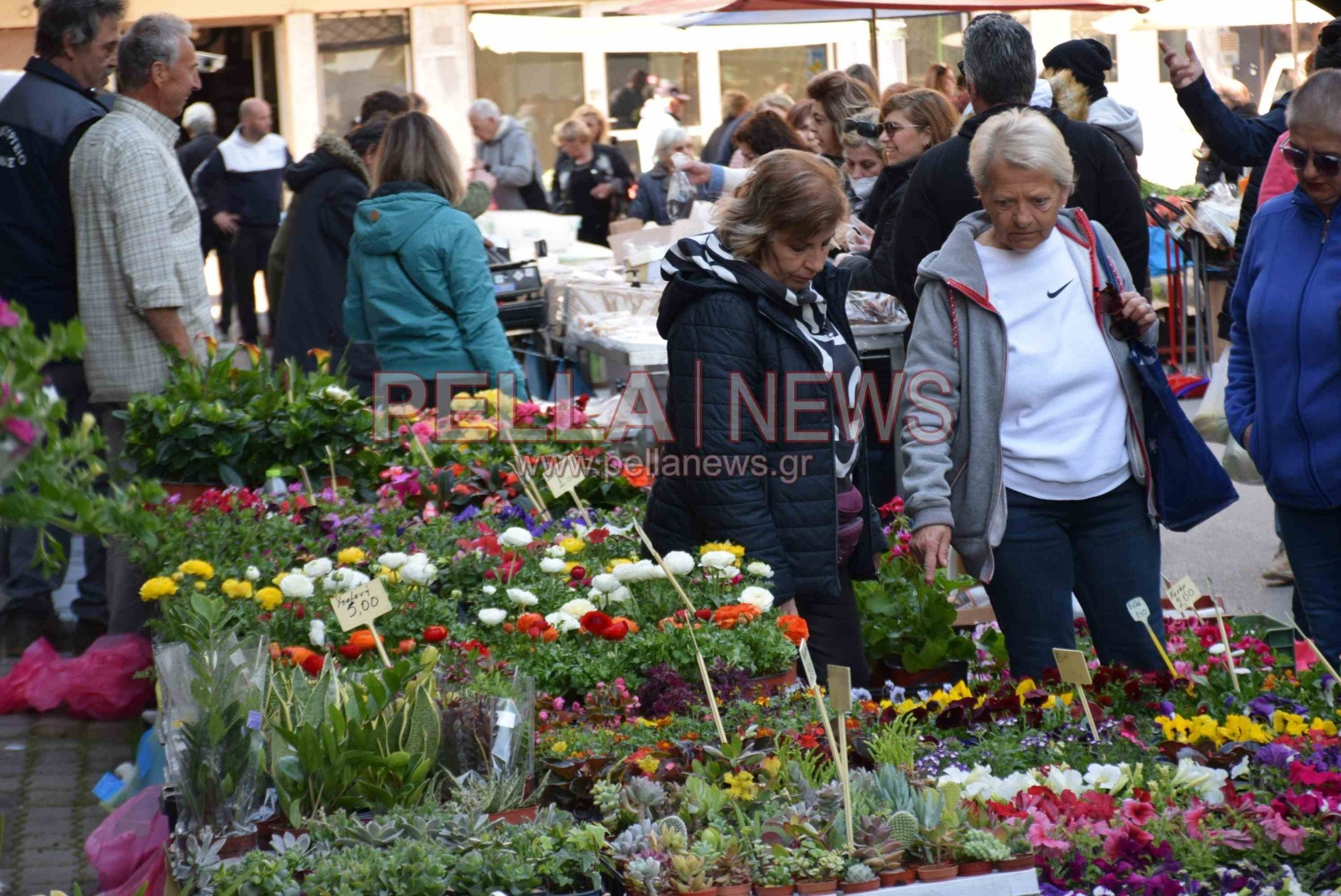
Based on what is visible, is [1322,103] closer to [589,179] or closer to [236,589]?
[236,589]

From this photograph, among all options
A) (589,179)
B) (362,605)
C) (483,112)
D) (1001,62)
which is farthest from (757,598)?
(483,112)

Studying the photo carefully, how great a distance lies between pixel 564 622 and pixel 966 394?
0.94m

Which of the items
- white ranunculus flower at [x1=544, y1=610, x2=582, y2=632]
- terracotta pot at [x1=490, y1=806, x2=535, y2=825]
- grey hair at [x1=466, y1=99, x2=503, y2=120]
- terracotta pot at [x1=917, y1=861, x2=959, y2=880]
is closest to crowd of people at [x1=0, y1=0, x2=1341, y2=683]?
white ranunculus flower at [x1=544, y1=610, x2=582, y2=632]

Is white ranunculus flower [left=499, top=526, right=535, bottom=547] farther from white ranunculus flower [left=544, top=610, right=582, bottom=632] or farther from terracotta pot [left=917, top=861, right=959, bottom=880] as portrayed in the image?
terracotta pot [left=917, top=861, right=959, bottom=880]

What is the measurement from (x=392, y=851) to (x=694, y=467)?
1.27 metres

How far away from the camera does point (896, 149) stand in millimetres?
5289

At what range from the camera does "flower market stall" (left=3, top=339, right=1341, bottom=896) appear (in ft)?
7.06

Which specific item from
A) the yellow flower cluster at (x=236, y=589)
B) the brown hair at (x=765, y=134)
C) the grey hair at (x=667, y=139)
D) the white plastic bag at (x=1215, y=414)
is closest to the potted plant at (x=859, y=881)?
the yellow flower cluster at (x=236, y=589)

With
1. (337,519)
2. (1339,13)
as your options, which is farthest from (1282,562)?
(337,519)

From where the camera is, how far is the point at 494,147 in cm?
1190

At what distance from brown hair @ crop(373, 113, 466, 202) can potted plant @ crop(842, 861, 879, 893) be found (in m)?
3.54

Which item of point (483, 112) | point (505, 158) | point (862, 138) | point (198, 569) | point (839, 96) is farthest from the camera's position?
point (505, 158)

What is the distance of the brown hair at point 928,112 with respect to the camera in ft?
17.3

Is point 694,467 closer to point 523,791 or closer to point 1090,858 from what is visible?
point 523,791
